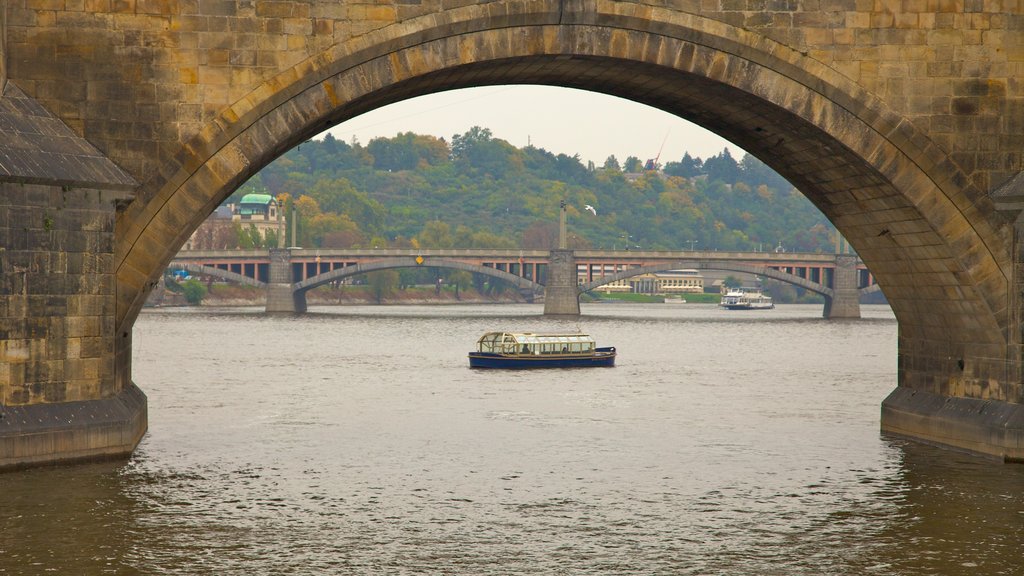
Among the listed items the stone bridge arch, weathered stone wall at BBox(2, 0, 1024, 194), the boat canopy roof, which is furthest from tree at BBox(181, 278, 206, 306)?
weathered stone wall at BBox(2, 0, 1024, 194)

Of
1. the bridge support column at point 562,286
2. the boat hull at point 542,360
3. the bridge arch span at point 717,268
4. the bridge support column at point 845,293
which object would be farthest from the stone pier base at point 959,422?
the bridge support column at point 845,293

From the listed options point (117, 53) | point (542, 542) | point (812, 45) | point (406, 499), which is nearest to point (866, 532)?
point (542, 542)

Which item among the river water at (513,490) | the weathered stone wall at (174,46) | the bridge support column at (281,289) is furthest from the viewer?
the bridge support column at (281,289)

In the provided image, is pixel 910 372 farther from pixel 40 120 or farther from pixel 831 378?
pixel 831 378

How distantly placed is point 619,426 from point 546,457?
22.6 feet

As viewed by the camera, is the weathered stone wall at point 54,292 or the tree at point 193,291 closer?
the weathered stone wall at point 54,292

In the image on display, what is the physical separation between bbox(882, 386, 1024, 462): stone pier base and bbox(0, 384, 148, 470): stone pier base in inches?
614

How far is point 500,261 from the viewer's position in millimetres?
113625

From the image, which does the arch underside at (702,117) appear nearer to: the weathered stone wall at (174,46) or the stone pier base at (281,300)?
the weathered stone wall at (174,46)

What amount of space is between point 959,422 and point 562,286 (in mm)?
86819

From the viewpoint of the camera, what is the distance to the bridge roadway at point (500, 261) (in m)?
109

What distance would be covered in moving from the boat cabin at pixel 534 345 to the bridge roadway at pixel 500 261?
4869cm

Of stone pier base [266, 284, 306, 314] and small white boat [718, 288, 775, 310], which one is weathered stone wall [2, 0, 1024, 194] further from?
small white boat [718, 288, 775, 310]

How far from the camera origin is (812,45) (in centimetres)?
2258
